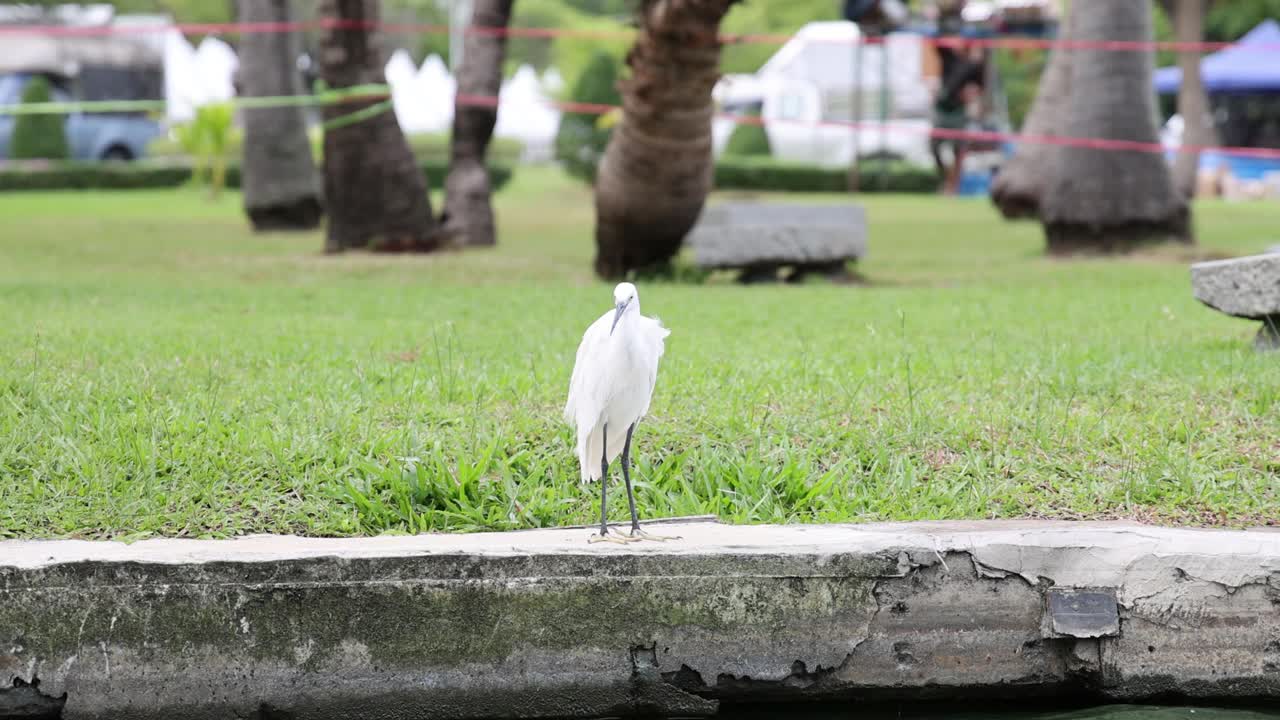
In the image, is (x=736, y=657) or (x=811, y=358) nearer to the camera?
(x=736, y=657)

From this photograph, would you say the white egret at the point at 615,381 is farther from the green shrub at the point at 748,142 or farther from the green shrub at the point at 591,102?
the green shrub at the point at 748,142

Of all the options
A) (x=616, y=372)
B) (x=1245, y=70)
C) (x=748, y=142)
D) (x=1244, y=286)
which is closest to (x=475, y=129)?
(x=1244, y=286)

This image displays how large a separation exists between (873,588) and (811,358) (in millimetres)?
2489

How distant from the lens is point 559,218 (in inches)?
750

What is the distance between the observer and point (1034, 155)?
17.3 m

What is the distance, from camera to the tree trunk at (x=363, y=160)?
1284cm

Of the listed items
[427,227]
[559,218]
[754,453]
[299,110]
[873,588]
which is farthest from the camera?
[559,218]

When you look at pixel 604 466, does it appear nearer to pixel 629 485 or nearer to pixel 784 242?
pixel 629 485

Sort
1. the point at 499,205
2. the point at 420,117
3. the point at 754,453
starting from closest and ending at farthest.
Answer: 1. the point at 754,453
2. the point at 499,205
3. the point at 420,117

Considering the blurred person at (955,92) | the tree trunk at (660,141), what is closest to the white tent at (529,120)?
the blurred person at (955,92)

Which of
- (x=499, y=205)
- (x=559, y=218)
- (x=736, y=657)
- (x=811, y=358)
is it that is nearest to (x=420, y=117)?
(x=499, y=205)

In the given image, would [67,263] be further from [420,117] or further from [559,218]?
[420,117]

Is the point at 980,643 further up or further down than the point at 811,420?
further down

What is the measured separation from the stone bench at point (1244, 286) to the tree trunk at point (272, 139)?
466 inches
